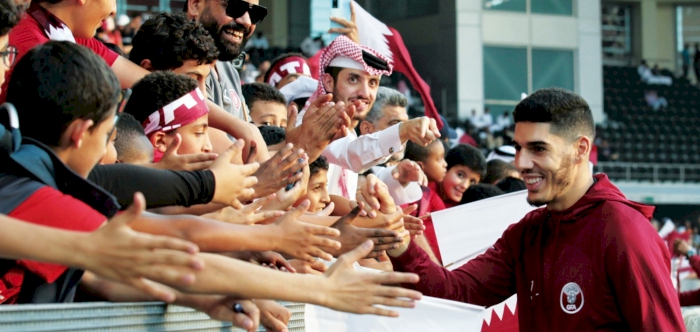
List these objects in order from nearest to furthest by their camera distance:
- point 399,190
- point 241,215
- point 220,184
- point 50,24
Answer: point 220,184
point 241,215
point 50,24
point 399,190

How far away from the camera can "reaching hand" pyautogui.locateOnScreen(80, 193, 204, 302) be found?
6.43 feet

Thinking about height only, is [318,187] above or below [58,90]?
below

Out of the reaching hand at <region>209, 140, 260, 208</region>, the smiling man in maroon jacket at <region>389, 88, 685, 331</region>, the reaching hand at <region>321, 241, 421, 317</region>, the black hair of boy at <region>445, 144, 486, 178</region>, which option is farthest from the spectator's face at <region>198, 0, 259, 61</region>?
the black hair of boy at <region>445, 144, 486, 178</region>

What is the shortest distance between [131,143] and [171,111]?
28 centimetres

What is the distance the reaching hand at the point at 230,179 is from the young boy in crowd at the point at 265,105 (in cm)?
262

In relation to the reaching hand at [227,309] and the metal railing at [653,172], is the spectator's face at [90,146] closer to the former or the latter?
the reaching hand at [227,309]

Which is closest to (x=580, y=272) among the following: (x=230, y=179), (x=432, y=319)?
(x=432, y=319)

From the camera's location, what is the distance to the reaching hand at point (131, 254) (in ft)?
6.43

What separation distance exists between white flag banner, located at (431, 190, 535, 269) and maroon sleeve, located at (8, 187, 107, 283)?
11.3 feet

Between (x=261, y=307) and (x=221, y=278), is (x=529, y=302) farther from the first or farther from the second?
(x=221, y=278)

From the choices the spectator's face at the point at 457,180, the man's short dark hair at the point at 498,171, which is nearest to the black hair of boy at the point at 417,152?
the spectator's face at the point at 457,180

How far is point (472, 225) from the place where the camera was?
5680 millimetres

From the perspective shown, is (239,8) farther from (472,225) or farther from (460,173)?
(460,173)

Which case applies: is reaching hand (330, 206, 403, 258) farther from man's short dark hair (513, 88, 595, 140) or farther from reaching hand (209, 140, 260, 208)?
man's short dark hair (513, 88, 595, 140)
